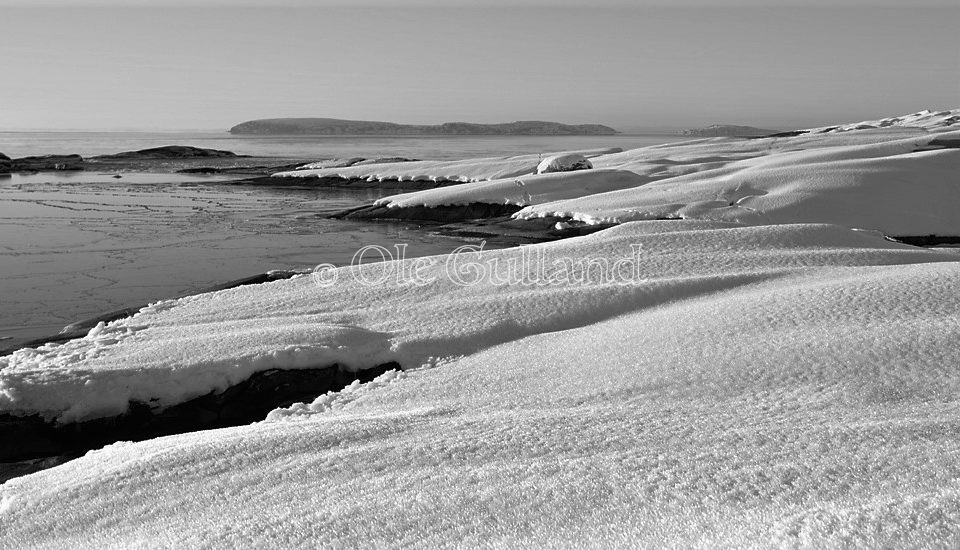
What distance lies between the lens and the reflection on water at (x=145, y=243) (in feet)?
26.7

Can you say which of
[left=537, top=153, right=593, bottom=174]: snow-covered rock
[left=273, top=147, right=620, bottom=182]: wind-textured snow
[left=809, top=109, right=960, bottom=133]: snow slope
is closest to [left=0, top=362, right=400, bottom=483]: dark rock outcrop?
[left=537, top=153, right=593, bottom=174]: snow-covered rock

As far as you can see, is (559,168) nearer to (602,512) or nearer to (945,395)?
(945,395)

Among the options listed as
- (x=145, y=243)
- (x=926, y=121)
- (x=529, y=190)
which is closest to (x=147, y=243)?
(x=145, y=243)

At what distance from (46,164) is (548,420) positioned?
36.6m

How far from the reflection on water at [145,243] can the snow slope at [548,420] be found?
227 centimetres

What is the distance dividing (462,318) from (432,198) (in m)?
10.6

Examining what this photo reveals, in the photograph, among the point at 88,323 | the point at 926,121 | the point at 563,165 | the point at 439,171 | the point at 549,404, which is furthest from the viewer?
the point at 926,121

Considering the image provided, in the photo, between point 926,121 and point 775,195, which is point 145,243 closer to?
point 775,195

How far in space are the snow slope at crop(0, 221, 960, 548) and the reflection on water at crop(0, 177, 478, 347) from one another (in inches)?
89.5

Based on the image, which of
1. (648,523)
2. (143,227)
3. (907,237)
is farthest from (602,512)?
(143,227)

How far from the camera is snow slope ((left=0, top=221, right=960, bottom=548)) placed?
216cm

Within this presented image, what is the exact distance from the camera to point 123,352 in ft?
16.4

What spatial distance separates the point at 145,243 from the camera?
39.3 ft

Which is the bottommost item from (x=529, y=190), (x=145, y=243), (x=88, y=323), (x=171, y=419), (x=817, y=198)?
(x=171, y=419)
